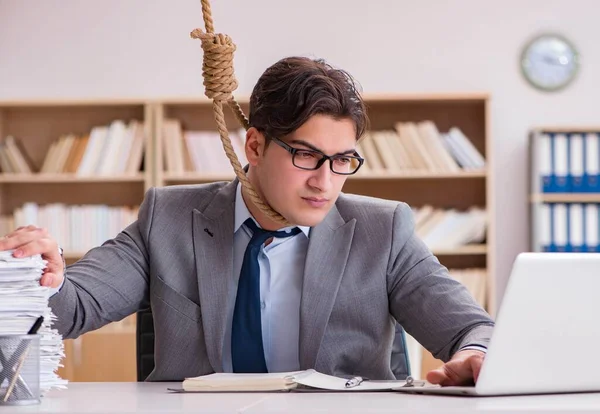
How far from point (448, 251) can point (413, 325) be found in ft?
9.11

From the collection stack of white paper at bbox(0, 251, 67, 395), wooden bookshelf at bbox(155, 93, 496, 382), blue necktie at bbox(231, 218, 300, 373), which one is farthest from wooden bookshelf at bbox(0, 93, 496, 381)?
stack of white paper at bbox(0, 251, 67, 395)

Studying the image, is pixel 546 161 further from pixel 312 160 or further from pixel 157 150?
pixel 312 160

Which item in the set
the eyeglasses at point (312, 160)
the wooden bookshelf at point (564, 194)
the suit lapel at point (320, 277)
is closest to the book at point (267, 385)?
the suit lapel at point (320, 277)

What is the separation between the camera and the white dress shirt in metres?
1.90

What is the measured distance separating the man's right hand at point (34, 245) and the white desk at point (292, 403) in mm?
197

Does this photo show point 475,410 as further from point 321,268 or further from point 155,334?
point 155,334

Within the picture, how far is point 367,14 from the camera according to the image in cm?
504

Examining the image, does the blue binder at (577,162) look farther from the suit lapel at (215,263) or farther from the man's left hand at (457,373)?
the man's left hand at (457,373)

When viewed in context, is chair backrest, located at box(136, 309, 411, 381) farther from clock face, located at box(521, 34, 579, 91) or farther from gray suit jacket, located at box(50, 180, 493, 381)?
clock face, located at box(521, 34, 579, 91)

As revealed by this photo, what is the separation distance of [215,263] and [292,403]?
2.38 feet

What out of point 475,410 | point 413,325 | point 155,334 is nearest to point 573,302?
point 475,410

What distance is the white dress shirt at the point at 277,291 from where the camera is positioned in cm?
190

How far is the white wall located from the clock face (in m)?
0.05

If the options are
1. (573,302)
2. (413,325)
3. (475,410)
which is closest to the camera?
(475,410)
